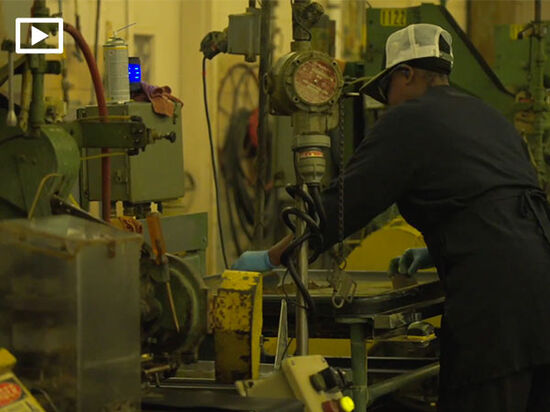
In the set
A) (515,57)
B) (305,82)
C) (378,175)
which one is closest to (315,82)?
(305,82)

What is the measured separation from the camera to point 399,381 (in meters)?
2.68

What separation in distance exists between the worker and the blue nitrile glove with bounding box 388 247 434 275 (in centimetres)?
34

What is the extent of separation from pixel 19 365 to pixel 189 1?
11.7ft

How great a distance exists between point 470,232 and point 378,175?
0.79 feet

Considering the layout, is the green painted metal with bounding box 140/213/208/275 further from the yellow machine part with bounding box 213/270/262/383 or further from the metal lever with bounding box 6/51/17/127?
the metal lever with bounding box 6/51/17/127

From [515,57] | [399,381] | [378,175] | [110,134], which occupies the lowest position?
[399,381]

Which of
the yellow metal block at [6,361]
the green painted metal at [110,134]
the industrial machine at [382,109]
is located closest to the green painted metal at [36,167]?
the green painted metal at [110,134]

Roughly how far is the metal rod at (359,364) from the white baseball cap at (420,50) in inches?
22.9

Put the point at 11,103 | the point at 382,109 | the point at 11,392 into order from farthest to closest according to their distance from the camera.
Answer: the point at 382,109
the point at 11,103
the point at 11,392

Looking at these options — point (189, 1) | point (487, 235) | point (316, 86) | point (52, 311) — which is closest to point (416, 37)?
point (316, 86)

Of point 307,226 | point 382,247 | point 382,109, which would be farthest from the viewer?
point 382,109

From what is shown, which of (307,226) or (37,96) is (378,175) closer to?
(307,226)

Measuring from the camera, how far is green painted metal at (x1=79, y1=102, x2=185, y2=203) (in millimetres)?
2850
